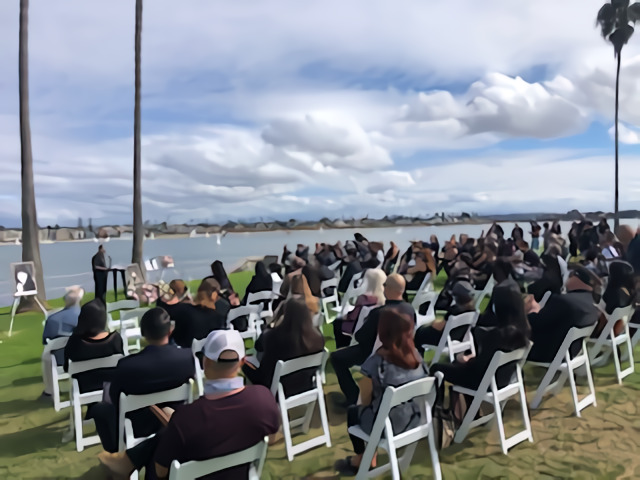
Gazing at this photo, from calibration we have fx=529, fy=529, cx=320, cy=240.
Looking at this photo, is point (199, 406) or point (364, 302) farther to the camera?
point (364, 302)

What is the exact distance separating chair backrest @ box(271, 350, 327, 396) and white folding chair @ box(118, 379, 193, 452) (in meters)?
0.68

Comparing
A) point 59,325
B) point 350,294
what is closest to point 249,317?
point 350,294

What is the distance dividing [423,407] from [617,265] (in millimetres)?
3809

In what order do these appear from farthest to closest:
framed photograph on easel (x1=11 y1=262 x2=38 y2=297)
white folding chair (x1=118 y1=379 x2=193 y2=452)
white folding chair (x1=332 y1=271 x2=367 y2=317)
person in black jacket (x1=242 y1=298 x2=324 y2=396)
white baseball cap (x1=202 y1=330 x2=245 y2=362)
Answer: framed photograph on easel (x1=11 y1=262 x2=38 y2=297) < white folding chair (x1=332 y1=271 x2=367 y2=317) < person in black jacket (x1=242 y1=298 x2=324 y2=396) < white folding chair (x1=118 y1=379 x2=193 y2=452) < white baseball cap (x1=202 y1=330 x2=245 y2=362)

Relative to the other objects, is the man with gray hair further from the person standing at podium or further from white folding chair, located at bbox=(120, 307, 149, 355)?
the person standing at podium

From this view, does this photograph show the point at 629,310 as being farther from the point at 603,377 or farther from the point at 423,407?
the point at 423,407

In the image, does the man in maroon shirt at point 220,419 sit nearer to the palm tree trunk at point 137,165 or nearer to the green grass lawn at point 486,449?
the green grass lawn at point 486,449

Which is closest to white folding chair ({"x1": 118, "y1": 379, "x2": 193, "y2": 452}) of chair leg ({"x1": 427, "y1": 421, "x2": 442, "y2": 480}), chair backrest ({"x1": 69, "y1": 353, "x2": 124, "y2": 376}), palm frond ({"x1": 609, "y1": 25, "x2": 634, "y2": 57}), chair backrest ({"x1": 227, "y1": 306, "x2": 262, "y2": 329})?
chair backrest ({"x1": 69, "y1": 353, "x2": 124, "y2": 376})

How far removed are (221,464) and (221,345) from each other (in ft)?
1.77

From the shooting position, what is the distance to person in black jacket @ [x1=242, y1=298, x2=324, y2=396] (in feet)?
13.7

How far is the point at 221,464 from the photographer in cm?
243

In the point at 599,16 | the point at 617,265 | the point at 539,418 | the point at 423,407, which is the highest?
the point at 599,16

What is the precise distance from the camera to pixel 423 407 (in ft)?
11.3

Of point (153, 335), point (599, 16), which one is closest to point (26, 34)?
point (153, 335)
